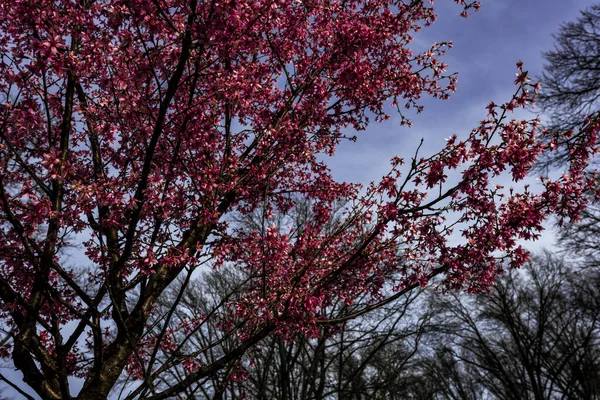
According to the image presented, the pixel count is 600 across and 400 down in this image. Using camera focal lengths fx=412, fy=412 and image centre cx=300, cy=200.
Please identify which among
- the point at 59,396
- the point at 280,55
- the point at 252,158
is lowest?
the point at 59,396

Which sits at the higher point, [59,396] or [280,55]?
[280,55]

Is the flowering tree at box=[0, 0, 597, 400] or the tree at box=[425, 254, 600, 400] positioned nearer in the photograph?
the flowering tree at box=[0, 0, 597, 400]

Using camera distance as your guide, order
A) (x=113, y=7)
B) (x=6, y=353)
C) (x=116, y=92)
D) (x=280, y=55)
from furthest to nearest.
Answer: (x=280, y=55) < (x=6, y=353) < (x=116, y=92) < (x=113, y=7)

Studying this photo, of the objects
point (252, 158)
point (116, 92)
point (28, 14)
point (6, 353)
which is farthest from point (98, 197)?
point (6, 353)

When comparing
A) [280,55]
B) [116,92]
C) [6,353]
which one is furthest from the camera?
[280,55]

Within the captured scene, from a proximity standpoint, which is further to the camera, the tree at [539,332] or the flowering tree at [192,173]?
the tree at [539,332]

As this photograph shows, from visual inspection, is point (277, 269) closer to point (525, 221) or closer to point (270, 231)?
point (270, 231)

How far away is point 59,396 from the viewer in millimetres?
4059

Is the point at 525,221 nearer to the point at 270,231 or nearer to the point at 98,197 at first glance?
the point at 270,231

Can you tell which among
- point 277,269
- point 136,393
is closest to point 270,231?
point 277,269

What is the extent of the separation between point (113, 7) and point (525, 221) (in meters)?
4.29

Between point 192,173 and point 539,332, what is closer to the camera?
point 192,173

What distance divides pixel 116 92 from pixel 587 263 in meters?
14.1

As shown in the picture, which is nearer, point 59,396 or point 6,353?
point 59,396
